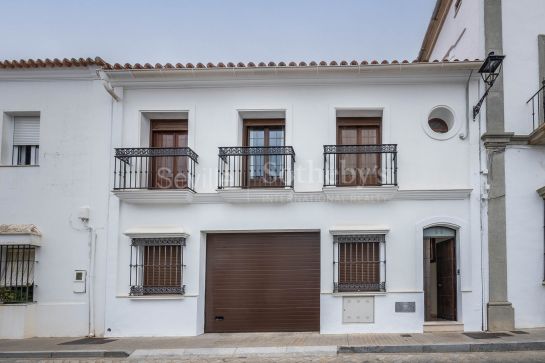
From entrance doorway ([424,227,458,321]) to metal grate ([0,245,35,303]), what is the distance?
8556mm

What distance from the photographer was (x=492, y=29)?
11.8 m

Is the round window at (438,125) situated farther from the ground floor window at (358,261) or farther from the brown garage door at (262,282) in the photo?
the brown garage door at (262,282)

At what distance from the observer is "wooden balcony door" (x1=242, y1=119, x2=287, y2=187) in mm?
12126

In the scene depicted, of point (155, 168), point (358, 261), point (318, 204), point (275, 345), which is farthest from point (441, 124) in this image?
point (155, 168)

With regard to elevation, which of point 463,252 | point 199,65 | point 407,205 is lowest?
point 463,252

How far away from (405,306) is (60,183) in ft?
25.8

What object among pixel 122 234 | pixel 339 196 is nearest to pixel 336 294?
pixel 339 196

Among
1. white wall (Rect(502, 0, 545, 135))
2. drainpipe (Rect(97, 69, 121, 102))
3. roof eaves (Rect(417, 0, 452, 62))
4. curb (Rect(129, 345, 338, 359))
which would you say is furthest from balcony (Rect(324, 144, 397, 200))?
roof eaves (Rect(417, 0, 452, 62))

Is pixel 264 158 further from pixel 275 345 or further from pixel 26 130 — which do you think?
pixel 26 130

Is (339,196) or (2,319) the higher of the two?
(339,196)

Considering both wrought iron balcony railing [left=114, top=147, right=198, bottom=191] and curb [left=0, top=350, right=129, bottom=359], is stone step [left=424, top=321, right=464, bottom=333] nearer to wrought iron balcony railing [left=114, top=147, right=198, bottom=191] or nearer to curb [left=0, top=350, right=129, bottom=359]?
wrought iron balcony railing [left=114, top=147, right=198, bottom=191]

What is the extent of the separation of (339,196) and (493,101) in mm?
3835

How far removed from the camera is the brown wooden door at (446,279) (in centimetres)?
1175

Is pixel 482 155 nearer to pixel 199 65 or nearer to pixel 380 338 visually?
pixel 380 338
